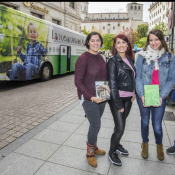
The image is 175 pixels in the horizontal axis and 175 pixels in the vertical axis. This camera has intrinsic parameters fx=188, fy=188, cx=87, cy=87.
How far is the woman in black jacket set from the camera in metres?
2.49

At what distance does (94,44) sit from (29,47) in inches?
294

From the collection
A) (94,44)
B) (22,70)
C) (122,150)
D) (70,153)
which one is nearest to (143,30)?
Result: (22,70)

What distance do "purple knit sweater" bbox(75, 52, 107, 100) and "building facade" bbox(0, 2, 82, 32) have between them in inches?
536

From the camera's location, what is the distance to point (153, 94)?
2.61 meters

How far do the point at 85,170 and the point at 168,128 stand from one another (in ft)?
7.84

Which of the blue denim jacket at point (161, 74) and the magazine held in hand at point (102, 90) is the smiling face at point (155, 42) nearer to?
the blue denim jacket at point (161, 74)

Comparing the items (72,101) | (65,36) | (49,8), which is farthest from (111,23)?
(72,101)

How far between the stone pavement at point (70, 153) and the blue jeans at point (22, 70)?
4915 millimetres

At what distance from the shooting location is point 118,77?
2.54 metres

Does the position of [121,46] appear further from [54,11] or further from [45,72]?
[54,11]

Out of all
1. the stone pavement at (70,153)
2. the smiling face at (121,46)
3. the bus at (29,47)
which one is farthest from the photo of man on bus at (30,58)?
the smiling face at (121,46)

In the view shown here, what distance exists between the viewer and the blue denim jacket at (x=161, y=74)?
266cm

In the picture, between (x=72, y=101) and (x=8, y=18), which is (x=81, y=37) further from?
(x=72, y=101)

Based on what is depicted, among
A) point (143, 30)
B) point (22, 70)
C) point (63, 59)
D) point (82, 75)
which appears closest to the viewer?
point (82, 75)
